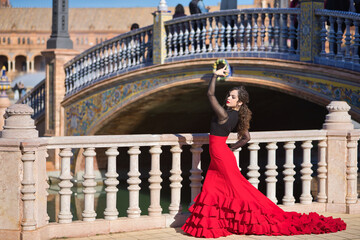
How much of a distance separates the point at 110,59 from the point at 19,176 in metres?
11.0

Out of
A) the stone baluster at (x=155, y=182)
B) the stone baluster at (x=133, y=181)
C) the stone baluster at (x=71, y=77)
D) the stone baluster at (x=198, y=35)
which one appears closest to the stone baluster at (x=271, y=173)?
the stone baluster at (x=155, y=182)

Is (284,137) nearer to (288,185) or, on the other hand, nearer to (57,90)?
(288,185)

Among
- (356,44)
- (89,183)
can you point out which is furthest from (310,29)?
(89,183)

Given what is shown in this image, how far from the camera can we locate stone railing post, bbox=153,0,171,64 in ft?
50.8

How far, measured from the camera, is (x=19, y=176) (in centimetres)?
638

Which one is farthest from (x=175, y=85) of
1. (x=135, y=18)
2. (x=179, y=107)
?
(x=135, y=18)

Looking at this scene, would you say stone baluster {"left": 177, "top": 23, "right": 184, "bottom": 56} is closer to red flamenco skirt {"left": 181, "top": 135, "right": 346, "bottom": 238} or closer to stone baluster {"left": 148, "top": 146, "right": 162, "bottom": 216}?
stone baluster {"left": 148, "top": 146, "right": 162, "bottom": 216}

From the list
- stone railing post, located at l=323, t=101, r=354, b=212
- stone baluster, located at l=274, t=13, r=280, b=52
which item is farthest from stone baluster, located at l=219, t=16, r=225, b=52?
stone railing post, located at l=323, t=101, r=354, b=212

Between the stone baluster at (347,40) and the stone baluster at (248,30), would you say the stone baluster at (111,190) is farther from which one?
the stone baluster at (248,30)

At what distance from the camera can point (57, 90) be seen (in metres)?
18.8

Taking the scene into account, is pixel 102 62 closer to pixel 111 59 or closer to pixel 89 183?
pixel 111 59

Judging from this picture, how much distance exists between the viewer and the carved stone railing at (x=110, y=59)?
16.3 meters

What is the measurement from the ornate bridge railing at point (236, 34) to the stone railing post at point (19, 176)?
7.42 m

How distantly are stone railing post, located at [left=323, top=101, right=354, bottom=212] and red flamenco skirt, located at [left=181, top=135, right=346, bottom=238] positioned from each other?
4.05 feet
